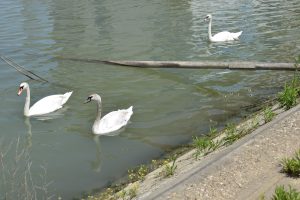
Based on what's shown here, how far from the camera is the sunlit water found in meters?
9.16

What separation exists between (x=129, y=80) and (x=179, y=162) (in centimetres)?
644

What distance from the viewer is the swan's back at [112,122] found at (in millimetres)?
10172

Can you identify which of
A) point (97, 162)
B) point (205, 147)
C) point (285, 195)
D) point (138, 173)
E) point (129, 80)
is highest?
point (285, 195)

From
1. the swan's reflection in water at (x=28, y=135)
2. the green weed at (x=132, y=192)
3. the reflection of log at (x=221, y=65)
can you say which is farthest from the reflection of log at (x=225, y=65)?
the green weed at (x=132, y=192)

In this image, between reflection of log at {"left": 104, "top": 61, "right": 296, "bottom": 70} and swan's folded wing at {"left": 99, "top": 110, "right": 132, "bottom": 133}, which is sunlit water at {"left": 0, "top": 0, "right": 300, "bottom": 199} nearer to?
swan's folded wing at {"left": 99, "top": 110, "right": 132, "bottom": 133}

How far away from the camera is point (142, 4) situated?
88.6ft

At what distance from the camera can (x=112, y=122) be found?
10305 millimetres

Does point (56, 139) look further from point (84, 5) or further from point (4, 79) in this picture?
point (84, 5)

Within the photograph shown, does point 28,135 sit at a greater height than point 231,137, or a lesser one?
lesser

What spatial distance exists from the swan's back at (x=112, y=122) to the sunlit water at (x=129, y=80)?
180 millimetres

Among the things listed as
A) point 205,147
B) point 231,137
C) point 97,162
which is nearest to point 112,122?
point 97,162

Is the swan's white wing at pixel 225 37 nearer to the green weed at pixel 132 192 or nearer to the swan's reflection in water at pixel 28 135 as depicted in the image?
the swan's reflection in water at pixel 28 135

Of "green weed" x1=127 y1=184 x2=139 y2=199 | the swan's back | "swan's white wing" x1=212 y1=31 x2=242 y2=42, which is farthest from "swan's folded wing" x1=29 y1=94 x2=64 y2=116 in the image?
"swan's white wing" x1=212 y1=31 x2=242 y2=42

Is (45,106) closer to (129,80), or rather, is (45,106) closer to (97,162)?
(129,80)
